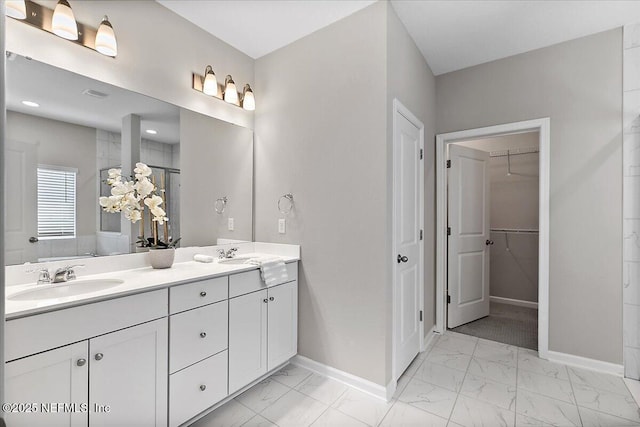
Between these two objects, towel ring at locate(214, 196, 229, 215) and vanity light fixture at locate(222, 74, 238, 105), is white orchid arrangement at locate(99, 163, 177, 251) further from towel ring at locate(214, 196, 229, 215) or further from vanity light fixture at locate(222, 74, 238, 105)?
vanity light fixture at locate(222, 74, 238, 105)

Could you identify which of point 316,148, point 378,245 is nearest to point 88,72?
point 316,148

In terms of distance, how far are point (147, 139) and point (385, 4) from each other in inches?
73.2

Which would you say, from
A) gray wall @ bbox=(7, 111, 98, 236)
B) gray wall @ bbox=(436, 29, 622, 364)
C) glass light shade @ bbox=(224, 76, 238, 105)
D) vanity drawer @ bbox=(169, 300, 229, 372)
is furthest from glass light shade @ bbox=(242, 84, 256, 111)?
gray wall @ bbox=(436, 29, 622, 364)

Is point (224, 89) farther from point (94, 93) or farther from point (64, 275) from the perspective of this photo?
point (64, 275)

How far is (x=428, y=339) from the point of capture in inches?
112

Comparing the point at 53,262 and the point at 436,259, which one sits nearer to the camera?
the point at 53,262

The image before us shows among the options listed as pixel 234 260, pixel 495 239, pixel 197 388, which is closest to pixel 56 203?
pixel 234 260

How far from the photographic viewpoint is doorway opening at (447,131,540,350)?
3.17 m

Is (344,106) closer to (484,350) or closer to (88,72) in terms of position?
(88,72)

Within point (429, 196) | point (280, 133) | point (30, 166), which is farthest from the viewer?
point (429, 196)

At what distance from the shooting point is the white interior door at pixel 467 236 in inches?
125

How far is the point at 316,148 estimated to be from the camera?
2312 mm

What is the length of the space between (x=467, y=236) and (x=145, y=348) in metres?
3.16

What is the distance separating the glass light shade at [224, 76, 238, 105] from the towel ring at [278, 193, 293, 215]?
91cm
